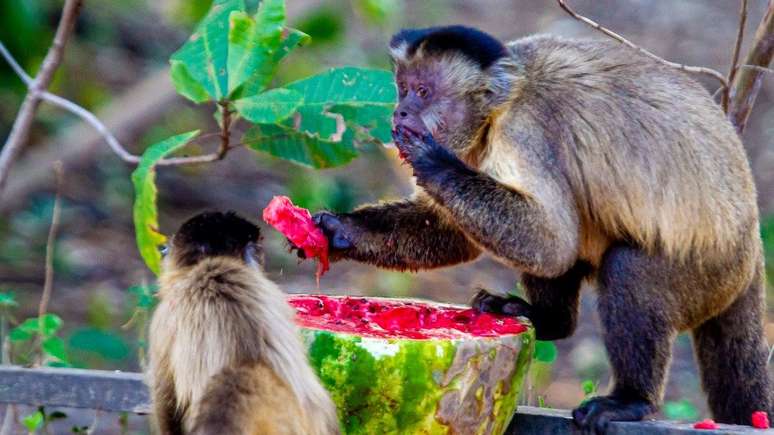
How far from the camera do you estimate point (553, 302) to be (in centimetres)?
463

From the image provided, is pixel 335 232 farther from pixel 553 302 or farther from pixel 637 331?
pixel 637 331

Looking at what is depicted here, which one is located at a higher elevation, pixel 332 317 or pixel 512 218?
pixel 512 218

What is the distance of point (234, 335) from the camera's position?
10.3 ft

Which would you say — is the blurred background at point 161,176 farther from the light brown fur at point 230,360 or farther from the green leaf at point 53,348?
the light brown fur at point 230,360

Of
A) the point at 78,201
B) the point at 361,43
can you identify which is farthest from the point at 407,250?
the point at 361,43

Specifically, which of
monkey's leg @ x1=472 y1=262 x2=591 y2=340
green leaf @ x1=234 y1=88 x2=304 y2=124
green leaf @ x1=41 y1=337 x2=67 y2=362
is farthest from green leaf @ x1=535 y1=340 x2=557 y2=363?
green leaf @ x1=41 y1=337 x2=67 y2=362

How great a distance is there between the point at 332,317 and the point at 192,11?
287 cm

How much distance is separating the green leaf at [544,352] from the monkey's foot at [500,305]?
35cm

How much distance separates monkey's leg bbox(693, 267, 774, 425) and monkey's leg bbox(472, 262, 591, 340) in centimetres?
50

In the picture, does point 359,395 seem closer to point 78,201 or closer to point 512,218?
point 512,218

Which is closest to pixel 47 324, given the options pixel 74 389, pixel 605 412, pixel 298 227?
pixel 74 389

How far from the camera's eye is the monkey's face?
173 inches

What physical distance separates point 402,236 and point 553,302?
2.06ft

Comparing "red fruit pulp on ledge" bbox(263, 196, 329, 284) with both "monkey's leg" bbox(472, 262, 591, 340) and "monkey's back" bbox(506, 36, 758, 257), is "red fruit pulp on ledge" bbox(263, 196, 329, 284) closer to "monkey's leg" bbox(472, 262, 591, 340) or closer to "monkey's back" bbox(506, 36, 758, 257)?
"monkey's leg" bbox(472, 262, 591, 340)
